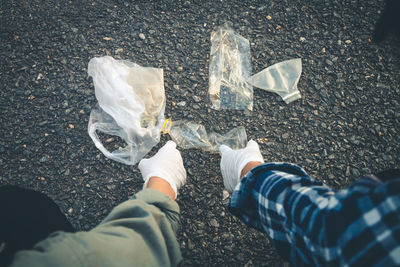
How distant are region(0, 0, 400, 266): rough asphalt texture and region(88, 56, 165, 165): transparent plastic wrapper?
0.09 m

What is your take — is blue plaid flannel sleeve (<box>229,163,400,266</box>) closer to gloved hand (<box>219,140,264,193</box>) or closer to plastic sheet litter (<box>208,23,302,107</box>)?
gloved hand (<box>219,140,264,193</box>)

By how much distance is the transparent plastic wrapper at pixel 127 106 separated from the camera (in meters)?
1.57

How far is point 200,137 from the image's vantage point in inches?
Answer: 66.1

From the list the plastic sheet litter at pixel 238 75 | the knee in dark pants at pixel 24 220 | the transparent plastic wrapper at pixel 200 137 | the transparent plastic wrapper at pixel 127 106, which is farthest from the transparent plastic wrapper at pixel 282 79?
the knee in dark pants at pixel 24 220

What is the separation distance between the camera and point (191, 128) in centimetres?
170

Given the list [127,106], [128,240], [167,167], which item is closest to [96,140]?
[127,106]

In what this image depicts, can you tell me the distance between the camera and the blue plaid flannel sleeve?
0.61 metres

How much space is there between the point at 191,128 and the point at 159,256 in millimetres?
899

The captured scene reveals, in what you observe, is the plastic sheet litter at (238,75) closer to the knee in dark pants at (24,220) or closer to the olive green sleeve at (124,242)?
the olive green sleeve at (124,242)

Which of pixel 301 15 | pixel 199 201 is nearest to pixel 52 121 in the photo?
pixel 199 201

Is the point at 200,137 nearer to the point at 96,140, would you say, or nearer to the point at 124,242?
the point at 96,140

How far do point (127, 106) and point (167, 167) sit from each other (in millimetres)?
482

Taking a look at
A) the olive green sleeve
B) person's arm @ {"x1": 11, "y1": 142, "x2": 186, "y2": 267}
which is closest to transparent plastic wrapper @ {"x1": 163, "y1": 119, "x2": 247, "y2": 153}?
person's arm @ {"x1": 11, "y1": 142, "x2": 186, "y2": 267}

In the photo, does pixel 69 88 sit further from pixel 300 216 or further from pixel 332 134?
pixel 332 134
